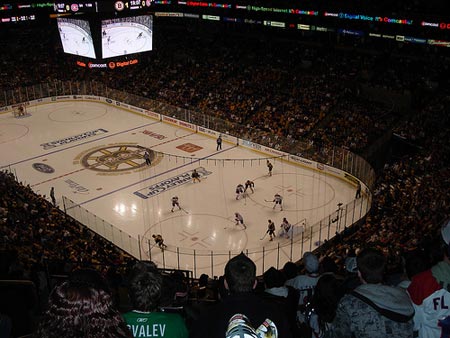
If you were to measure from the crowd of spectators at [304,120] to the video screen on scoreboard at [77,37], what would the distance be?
9361mm

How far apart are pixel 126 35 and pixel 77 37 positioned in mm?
3045

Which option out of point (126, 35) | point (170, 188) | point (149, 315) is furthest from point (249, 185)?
point (149, 315)

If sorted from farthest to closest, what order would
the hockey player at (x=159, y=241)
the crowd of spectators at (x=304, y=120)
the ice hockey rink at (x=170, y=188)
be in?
1. the ice hockey rink at (x=170, y=188)
2. the hockey player at (x=159, y=241)
3. the crowd of spectators at (x=304, y=120)

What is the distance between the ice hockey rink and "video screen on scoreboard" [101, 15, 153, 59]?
6583mm

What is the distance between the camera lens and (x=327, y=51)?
143ft

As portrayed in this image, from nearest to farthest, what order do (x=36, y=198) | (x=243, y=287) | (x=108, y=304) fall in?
(x=108, y=304) < (x=243, y=287) < (x=36, y=198)

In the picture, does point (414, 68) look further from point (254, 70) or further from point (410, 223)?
point (410, 223)

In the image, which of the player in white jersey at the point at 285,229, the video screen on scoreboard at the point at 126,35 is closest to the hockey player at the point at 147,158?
the video screen on scoreboard at the point at 126,35

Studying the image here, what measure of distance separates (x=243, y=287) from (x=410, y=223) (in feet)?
50.0

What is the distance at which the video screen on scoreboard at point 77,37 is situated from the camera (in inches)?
1216

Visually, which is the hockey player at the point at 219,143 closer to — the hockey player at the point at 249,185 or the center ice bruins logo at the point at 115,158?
the center ice bruins logo at the point at 115,158

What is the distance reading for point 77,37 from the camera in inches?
1250

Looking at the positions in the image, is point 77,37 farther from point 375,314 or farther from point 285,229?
point 375,314

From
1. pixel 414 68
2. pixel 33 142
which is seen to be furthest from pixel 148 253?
pixel 414 68
